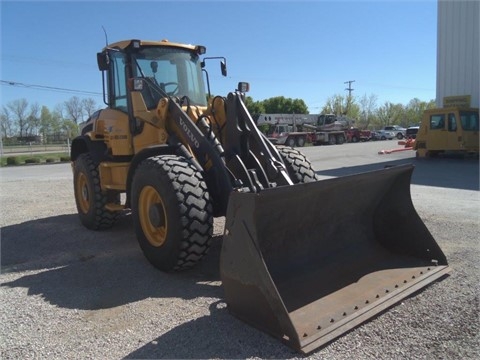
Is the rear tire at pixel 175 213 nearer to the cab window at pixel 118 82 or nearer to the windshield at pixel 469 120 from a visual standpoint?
the cab window at pixel 118 82

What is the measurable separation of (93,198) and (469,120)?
17514 millimetres

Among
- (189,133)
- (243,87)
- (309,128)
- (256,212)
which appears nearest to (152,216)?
(189,133)

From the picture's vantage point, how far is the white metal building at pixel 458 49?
20.7 meters

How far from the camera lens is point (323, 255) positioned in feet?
14.6

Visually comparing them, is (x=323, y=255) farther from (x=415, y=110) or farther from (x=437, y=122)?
(x=415, y=110)

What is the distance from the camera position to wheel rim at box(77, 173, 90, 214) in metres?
7.25

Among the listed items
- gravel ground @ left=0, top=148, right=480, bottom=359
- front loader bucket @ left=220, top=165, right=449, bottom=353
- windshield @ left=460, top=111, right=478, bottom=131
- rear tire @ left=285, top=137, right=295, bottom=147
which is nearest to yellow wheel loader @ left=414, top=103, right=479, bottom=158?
windshield @ left=460, top=111, right=478, bottom=131

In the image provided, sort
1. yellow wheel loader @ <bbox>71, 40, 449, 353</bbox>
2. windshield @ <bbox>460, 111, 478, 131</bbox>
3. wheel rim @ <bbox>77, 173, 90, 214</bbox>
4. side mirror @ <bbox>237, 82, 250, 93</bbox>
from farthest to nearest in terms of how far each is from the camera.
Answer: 1. windshield @ <bbox>460, 111, 478, 131</bbox>
2. wheel rim @ <bbox>77, 173, 90, 214</bbox>
3. side mirror @ <bbox>237, 82, 250, 93</bbox>
4. yellow wheel loader @ <bbox>71, 40, 449, 353</bbox>

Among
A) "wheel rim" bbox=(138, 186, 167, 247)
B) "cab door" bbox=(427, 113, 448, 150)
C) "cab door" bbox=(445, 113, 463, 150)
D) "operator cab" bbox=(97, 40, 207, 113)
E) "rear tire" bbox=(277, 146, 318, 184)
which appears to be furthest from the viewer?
"cab door" bbox=(427, 113, 448, 150)

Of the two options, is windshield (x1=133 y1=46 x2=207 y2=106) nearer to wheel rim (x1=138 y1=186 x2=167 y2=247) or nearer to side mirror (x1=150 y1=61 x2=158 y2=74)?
side mirror (x1=150 y1=61 x2=158 y2=74)

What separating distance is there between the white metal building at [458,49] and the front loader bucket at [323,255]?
1911 centimetres

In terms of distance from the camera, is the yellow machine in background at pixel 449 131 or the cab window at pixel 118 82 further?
the yellow machine in background at pixel 449 131

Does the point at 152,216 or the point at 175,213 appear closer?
the point at 175,213

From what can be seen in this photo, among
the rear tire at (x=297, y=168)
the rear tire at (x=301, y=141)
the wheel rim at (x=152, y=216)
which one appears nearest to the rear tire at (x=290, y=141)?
the rear tire at (x=301, y=141)
